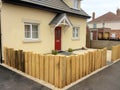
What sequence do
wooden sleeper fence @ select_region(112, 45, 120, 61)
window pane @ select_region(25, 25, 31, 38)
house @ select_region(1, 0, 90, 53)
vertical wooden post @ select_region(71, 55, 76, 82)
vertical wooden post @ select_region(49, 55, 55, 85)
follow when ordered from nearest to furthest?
vertical wooden post @ select_region(49, 55, 55, 85) → vertical wooden post @ select_region(71, 55, 76, 82) → house @ select_region(1, 0, 90, 53) → wooden sleeper fence @ select_region(112, 45, 120, 61) → window pane @ select_region(25, 25, 31, 38)

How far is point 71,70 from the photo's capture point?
5.59m

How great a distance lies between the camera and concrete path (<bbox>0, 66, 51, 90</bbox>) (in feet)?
16.5

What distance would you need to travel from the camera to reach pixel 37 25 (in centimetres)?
1093

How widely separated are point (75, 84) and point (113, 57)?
5712mm

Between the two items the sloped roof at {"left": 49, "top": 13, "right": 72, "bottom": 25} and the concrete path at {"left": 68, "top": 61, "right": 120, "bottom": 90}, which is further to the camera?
the sloped roof at {"left": 49, "top": 13, "right": 72, "bottom": 25}

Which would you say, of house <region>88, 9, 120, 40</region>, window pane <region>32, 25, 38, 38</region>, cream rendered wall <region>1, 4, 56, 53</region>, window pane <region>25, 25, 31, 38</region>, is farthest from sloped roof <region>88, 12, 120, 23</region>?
window pane <region>25, 25, 31, 38</region>

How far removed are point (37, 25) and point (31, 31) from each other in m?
0.78

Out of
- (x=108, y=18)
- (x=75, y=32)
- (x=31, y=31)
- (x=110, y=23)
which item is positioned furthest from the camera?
(x=108, y=18)

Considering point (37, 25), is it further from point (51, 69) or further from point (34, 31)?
point (51, 69)

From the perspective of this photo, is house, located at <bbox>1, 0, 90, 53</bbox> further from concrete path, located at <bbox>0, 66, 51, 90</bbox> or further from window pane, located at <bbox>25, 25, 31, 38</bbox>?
concrete path, located at <bbox>0, 66, 51, 90</bbox>

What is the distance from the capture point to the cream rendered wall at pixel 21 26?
8.83 metres

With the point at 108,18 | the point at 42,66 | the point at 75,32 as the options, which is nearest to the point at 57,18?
the point at 75,32

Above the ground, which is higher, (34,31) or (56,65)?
(34,31)

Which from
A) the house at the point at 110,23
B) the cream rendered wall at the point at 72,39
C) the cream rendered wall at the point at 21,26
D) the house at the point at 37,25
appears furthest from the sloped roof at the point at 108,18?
the cream rendered wall at the point at 21,26
